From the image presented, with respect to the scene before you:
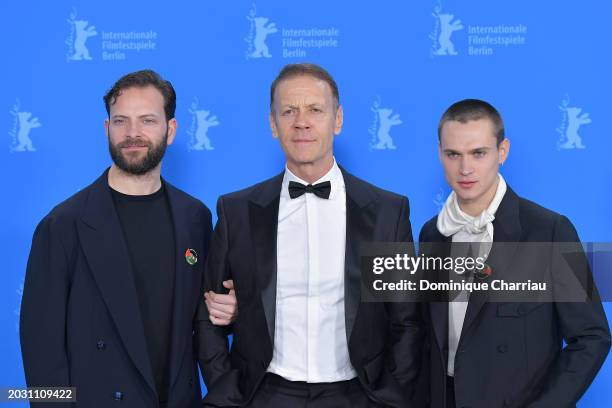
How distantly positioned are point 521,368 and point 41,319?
1.96 meters

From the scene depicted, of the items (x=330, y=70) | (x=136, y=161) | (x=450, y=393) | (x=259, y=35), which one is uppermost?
(x=259, y=35)

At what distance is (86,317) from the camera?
3.06m

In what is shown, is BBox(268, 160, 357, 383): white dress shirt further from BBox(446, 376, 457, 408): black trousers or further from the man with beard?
BBox(446, 376, 457, 408): black trousers

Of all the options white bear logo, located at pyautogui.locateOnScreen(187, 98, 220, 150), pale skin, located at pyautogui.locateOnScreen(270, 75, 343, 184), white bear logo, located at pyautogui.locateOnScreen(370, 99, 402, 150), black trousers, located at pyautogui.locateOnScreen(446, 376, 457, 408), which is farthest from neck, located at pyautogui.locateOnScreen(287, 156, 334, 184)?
white bear logo, located at pyautogui.locateOnScreen(187, 98, 220, 150)

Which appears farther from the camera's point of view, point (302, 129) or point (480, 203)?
point (480, 203)

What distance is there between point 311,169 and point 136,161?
→ 2.57ft

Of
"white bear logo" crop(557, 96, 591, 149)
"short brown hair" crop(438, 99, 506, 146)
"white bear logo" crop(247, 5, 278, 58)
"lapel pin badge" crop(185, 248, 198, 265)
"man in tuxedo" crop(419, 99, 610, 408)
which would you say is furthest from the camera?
"white bear logo" crop(247, 5, 278, 58)

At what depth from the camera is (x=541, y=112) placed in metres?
4.16

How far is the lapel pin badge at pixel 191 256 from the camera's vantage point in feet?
10.7

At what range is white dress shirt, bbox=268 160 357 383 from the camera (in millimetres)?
2961

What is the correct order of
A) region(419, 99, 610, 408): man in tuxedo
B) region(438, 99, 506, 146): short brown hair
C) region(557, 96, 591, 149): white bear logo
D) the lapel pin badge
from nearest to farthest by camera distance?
region(419, 99, 610, 408): man in tuxedo
region(438, 99, 506, 146): short brown hair
the lapel pin badge
region(557, 96, 591, 149): white bear logo

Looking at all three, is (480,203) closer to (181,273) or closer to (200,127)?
(181,273)

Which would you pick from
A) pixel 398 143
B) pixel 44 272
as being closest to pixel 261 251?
pixel 44 272

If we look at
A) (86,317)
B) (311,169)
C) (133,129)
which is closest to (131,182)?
(133,129)
